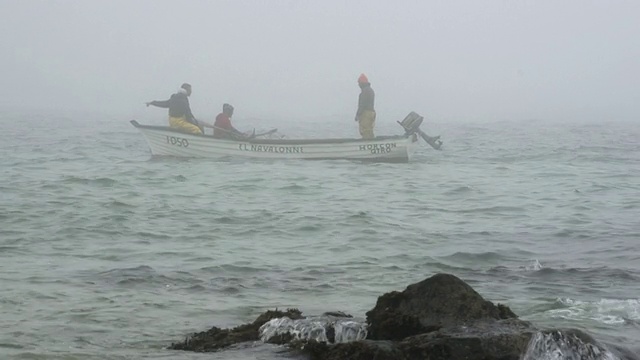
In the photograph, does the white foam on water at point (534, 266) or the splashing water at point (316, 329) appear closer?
the splashing water at point (316, 329)

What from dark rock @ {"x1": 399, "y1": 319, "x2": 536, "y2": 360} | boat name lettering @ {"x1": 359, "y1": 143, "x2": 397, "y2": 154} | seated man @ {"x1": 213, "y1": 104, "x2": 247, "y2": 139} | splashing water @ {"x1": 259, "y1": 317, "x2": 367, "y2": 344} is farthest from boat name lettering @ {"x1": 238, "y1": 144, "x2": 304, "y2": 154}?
dark rock @ {"x1": 399, "y1": 319, "x2": 536, "y2": 360}

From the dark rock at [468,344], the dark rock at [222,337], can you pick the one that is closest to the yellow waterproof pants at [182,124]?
the dark rock at [222,337]

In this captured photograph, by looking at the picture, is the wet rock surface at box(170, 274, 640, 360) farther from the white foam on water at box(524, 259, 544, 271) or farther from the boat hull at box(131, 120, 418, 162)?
the boat hull at box(131, 120, 418, 162)

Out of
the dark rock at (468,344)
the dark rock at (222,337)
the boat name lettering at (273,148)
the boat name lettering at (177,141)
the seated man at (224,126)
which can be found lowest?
the dark rock at (222,337)

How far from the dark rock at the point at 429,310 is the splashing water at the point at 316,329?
0.20 m

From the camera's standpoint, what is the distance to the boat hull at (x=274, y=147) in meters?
23.4

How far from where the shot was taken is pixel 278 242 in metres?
12.8

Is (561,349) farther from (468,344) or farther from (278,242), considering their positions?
(278,242)

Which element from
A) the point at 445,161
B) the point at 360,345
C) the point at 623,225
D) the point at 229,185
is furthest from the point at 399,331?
the point at 445,161

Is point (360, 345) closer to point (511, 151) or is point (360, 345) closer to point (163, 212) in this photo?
point (163, 212)

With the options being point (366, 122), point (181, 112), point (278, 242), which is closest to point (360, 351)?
point (278, 242)

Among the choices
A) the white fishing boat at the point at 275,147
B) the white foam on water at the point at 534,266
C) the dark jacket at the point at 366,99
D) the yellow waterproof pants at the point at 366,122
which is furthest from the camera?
the yellow waterproof pants at the point at 366,122

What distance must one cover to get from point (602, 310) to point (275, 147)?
15413 mm

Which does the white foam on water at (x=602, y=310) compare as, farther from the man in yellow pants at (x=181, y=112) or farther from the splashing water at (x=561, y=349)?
the man in yellow pants at (x=181, y=112)
